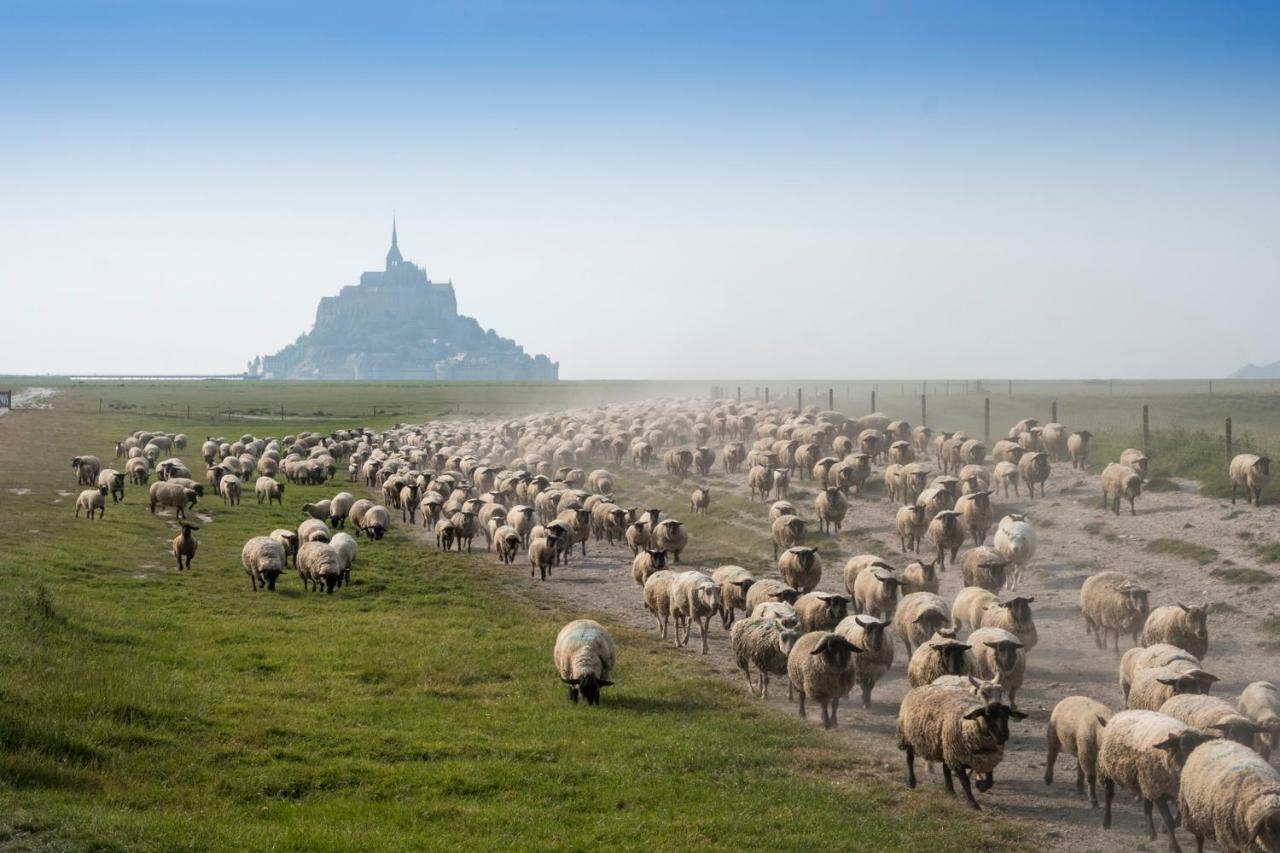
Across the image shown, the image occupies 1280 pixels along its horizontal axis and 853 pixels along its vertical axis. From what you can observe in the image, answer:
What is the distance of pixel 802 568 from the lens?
23.6m

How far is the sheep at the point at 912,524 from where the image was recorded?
28844 millimetres

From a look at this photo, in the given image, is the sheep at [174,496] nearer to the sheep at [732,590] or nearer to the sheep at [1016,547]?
the sheep at [732,590]

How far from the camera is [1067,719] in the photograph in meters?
13.2

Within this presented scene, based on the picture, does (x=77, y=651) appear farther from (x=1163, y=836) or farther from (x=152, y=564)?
(x=1163, y=836)

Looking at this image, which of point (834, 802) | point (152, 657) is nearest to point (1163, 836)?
point (834, 802)

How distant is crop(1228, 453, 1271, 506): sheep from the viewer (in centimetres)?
2831

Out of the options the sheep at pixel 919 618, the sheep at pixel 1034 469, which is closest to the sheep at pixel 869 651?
the sheep at pixel 919 618

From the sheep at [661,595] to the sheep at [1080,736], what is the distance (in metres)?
10.2

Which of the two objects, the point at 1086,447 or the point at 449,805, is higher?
the point at 1086,447

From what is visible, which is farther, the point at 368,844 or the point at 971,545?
the point at 971,545

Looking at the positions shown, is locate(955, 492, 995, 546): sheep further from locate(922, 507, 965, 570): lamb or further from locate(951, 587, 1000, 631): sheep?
locate(951, 587, 1000, 631): sheep

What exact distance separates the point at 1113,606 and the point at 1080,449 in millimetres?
20292

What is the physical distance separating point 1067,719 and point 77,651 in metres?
16.7

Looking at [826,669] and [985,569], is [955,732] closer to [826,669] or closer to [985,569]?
[826,669]
